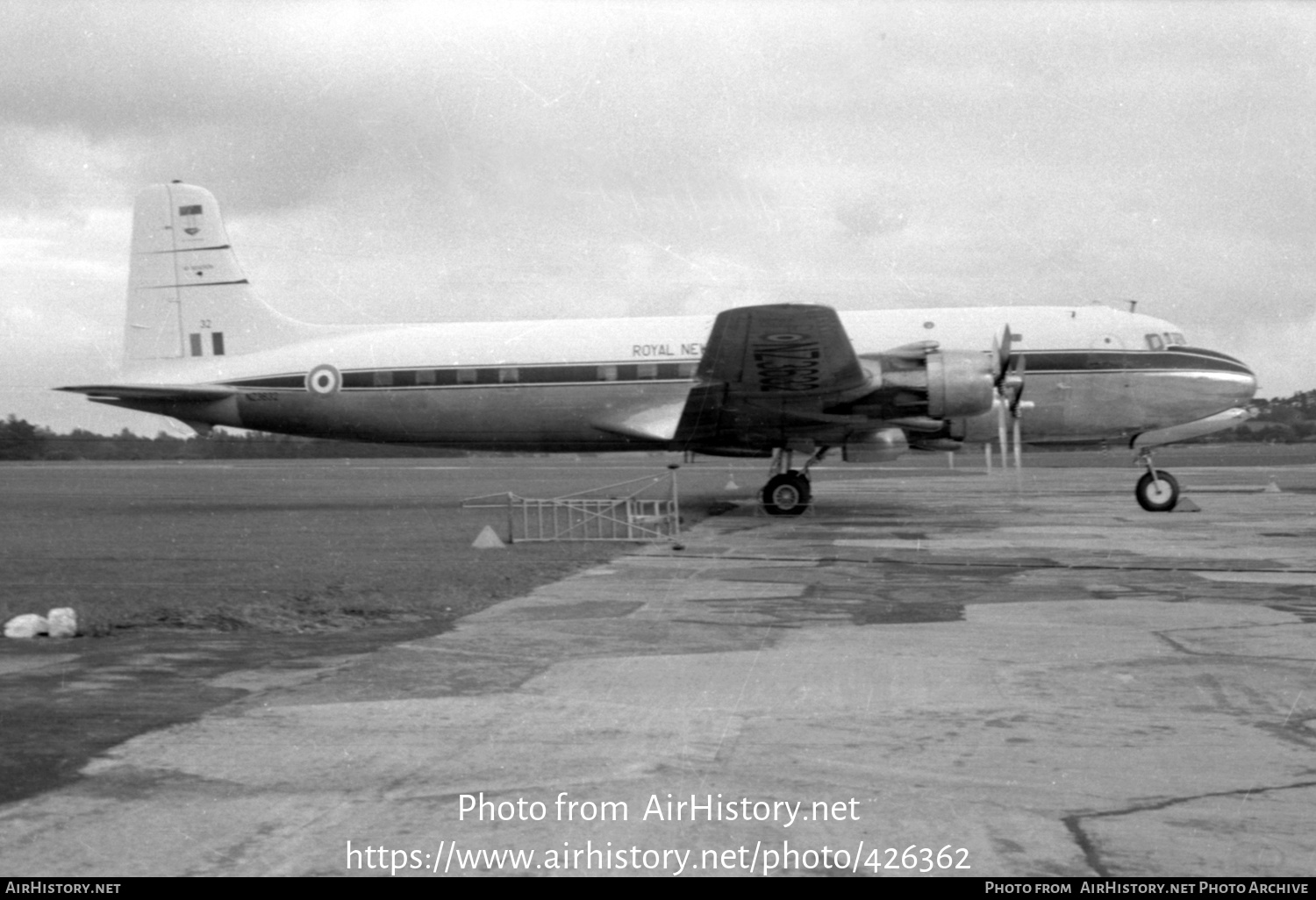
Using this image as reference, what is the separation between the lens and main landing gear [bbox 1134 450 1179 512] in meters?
23.3

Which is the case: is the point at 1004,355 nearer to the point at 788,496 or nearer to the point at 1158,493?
the point at 1158,493

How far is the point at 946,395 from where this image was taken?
70.1ft

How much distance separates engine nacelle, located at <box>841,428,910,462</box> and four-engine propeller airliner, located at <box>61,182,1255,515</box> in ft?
0.12

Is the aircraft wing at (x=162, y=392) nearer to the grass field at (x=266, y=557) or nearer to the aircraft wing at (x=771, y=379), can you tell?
the grass field at (x=266, y=557)

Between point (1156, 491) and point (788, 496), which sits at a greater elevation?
point (788, 496)

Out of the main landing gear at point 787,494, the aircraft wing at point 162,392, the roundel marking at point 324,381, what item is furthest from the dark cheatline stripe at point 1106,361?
the aircraft wing at point 162,392

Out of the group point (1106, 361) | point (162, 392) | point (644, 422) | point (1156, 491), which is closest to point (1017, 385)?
point (1106, 361)

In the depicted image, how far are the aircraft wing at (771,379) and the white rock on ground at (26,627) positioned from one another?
12.0 metres

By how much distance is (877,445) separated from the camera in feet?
76.2

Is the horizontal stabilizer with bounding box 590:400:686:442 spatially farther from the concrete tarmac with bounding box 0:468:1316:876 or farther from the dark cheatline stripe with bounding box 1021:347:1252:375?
the concrete tarmac with bounding box 0:468:1316:876

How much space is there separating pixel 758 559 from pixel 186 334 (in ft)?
50.9

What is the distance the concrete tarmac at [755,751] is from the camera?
4.51m

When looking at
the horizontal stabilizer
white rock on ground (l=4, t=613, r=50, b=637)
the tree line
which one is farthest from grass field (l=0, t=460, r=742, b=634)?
the tree line

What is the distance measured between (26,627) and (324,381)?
51.5ft
